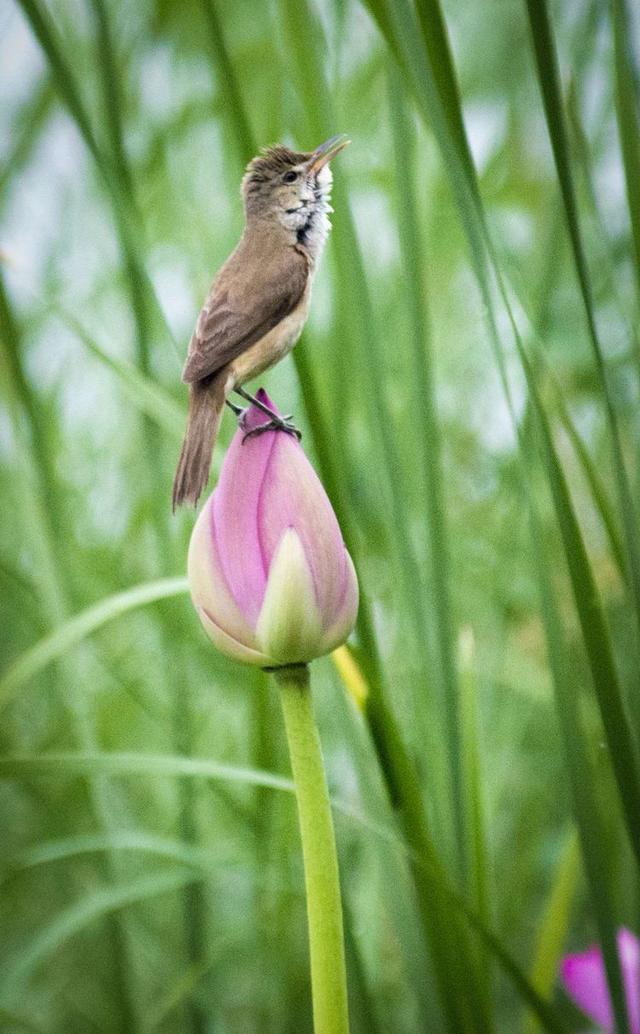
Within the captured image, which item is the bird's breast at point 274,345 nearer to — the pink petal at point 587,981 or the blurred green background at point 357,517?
the blurred green background at point 357,517

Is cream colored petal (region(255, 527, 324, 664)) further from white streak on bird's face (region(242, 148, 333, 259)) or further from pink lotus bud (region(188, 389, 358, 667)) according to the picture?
white streak on bird's face (region(242, 148, 333, 259))

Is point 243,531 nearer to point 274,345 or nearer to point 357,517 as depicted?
point 274,345

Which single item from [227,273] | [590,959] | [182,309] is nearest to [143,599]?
[227,273]

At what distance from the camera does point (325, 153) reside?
32 cm

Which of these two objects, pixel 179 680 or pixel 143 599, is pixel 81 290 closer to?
pixel 179 680

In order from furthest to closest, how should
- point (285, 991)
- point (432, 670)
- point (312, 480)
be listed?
1. point (285, 991)
2. point (432, 670)
3. point (312, 480)

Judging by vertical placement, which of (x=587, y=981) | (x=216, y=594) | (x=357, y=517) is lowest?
(x=587, y=981)

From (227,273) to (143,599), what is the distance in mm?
94

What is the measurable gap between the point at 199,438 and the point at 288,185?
0.09m

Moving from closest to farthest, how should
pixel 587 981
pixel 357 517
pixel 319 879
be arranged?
pixel 319 879
pixel 587 981
pixel 357 517

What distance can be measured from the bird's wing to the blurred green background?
3 cm

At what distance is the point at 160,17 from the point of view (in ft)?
2.03

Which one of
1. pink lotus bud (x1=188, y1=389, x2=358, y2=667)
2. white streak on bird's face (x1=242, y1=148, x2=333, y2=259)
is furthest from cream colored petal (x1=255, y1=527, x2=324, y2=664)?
white streak on bird's face (x1=242, y1=148, x2=333, y2=259)

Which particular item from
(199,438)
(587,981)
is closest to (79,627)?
(199,438)
